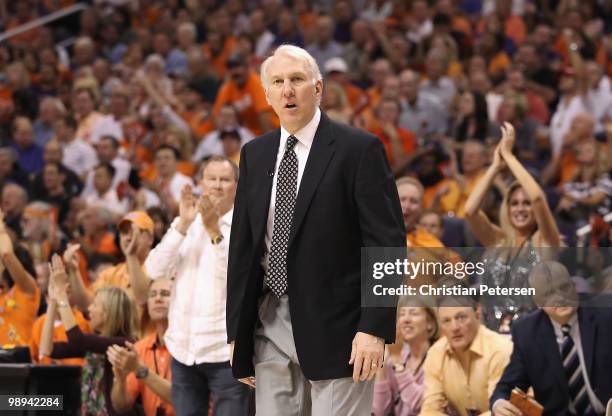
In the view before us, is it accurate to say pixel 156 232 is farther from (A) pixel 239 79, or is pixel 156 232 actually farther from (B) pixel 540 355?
(A) pixel 239 79

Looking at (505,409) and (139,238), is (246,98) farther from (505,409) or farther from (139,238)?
(505,409)

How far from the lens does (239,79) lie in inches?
488

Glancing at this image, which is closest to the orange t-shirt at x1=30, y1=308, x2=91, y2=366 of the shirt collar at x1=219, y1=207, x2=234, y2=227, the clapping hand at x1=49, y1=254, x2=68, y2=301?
the clapping hand at x1=49, y1=254, x2=68, y2=301

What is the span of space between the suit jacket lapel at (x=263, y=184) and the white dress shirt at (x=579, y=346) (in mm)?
2196

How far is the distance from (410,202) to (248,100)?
4.97 metres

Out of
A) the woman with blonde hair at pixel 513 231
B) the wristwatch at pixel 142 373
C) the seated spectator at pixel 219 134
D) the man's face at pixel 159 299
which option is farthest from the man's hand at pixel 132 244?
the seated spectator at pixel 219 134

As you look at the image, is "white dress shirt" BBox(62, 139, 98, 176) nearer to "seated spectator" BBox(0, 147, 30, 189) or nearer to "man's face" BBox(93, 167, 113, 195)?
"seated spectator" BBox(0, 147, 30, 189)

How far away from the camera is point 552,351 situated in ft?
18.4

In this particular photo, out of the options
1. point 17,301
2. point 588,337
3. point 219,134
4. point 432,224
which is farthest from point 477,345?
point 219,134

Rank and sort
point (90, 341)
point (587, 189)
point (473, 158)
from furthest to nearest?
point (473, 158), point (587, 189), point (90, 341)

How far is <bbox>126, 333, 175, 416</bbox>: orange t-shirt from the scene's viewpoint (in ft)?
21.2

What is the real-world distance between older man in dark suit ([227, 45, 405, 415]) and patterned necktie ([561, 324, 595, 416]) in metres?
2.02

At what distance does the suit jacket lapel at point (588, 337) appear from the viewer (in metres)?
5.52

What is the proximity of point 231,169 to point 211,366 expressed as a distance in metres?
0.96
